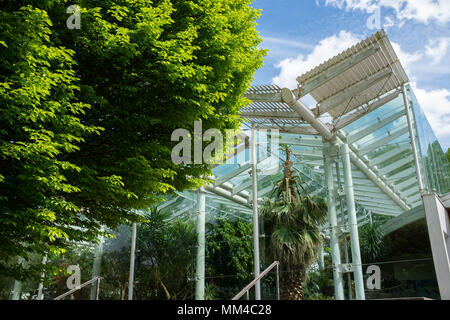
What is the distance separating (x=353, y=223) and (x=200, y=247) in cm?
512

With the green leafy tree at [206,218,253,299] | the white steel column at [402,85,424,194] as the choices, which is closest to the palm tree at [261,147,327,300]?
the green leafy tree at [206,218,253,299]

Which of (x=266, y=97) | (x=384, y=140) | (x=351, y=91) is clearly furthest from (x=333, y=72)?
(x=384, y=140)

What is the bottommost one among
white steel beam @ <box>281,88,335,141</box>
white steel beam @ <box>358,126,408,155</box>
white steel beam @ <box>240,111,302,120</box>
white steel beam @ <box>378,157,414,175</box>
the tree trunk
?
the tree trunk

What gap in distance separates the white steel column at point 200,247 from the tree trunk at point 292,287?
285 cm

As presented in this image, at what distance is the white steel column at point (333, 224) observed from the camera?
36.2 ft

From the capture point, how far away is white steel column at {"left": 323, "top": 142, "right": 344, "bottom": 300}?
1102cm

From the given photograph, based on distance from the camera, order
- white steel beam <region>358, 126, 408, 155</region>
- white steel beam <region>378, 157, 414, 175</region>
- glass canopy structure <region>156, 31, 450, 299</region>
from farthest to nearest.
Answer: white steel beam <region>358, 126, 408, 155</region>
white steel beam <region>378, 157, 414, 175</region>
glass canopy structure <region>156, 31, 450, 299</region>

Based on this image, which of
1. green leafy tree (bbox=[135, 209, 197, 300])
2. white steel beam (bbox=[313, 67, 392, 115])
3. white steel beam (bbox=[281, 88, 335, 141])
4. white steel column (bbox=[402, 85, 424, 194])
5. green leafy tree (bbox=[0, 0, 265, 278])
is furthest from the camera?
green leafy tree (bbox=[135, 209, 197, 300])

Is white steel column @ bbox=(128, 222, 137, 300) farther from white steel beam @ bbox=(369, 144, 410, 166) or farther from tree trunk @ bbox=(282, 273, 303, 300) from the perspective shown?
white steel beam @ bbox=(369, 144, 410, 166)

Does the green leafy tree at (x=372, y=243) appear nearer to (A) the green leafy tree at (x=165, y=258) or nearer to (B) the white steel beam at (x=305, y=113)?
(B) the white steel beam at (x=305, y=113)

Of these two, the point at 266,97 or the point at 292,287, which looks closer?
the point at 292,287

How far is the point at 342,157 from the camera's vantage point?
41.2 feet

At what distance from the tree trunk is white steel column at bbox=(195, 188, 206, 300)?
285 cm

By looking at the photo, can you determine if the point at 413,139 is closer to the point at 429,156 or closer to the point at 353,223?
the point at 429,156
